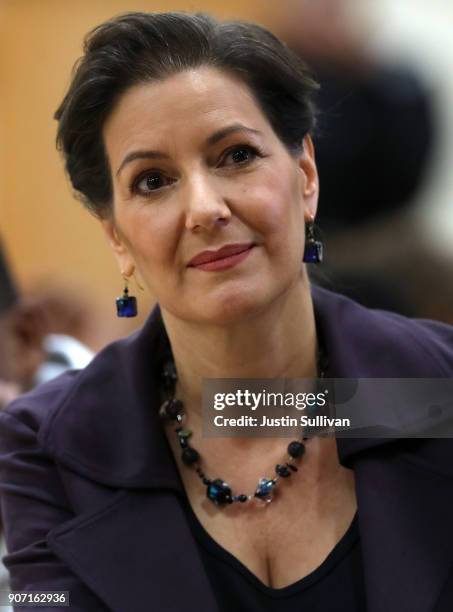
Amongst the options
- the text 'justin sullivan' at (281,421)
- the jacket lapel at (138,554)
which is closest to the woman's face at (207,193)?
the text 'justin sullivan' at (281,421)

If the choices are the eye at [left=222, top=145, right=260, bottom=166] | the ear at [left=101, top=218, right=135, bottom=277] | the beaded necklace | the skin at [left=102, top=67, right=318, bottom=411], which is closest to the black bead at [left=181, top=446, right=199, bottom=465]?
the beaded necklace

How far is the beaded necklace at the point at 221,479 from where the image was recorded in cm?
108

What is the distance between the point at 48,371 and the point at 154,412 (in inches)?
14.2

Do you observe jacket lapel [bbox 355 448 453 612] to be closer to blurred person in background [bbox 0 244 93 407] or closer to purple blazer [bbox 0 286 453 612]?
purple blazer [bbox 0 286 453 612]

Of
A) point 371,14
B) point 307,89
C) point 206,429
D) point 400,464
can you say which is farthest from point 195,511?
point 371,14

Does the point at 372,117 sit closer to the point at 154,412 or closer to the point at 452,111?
the point at 452,111

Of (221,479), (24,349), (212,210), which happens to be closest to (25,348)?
(24,349)

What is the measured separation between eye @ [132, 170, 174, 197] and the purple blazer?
0.71 feet

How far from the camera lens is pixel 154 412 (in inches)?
44.7

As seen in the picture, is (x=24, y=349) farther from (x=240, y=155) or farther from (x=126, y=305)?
(x=240, y=155)

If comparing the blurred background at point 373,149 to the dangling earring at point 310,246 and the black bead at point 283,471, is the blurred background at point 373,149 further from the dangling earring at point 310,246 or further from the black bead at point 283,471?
the black bead at point 283,471

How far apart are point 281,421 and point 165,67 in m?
0.39

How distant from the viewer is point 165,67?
3.37ft

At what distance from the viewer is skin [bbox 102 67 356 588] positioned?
1004mm
